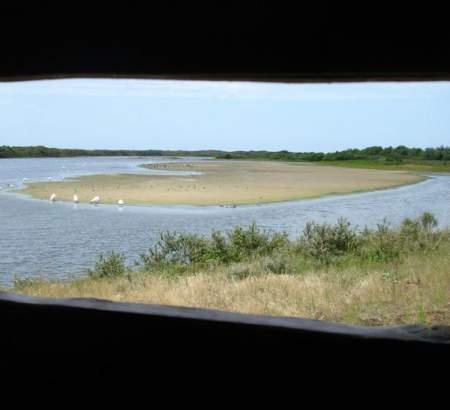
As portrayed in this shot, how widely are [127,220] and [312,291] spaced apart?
681 centimetres

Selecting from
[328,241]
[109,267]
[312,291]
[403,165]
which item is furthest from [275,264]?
[403,165]

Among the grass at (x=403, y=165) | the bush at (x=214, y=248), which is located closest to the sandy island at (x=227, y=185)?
the grass at (x=403, y=165)

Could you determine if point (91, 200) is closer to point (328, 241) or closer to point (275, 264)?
point (328, 241)

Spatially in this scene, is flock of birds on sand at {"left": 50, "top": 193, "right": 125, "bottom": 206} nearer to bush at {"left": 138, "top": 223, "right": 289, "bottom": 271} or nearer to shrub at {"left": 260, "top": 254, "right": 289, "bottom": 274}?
bush at {"left": 138, "top": 223, "right": 289, "bottom": 271}

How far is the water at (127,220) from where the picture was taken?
31.5ft

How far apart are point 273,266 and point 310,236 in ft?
5.39

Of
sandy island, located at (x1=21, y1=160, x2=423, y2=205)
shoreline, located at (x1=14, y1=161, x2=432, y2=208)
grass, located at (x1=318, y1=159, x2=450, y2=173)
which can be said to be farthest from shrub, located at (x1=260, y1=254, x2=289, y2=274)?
sandy island, located at (x1=21, y1=160, x2=423, y2=205)

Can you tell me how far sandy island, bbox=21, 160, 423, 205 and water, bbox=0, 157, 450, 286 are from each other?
2.58 ft

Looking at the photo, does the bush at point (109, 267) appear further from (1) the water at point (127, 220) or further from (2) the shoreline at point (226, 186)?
(2) the shoreline at point (226, 186)

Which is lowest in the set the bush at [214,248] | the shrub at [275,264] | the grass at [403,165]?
the bush at [214,248]

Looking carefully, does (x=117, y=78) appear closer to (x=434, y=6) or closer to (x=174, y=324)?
(x=174, y=324)

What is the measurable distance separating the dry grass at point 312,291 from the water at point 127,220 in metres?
1.73

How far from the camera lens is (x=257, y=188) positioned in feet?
52.5

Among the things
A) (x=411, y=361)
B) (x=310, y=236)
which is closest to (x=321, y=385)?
(x=411, y=361)
